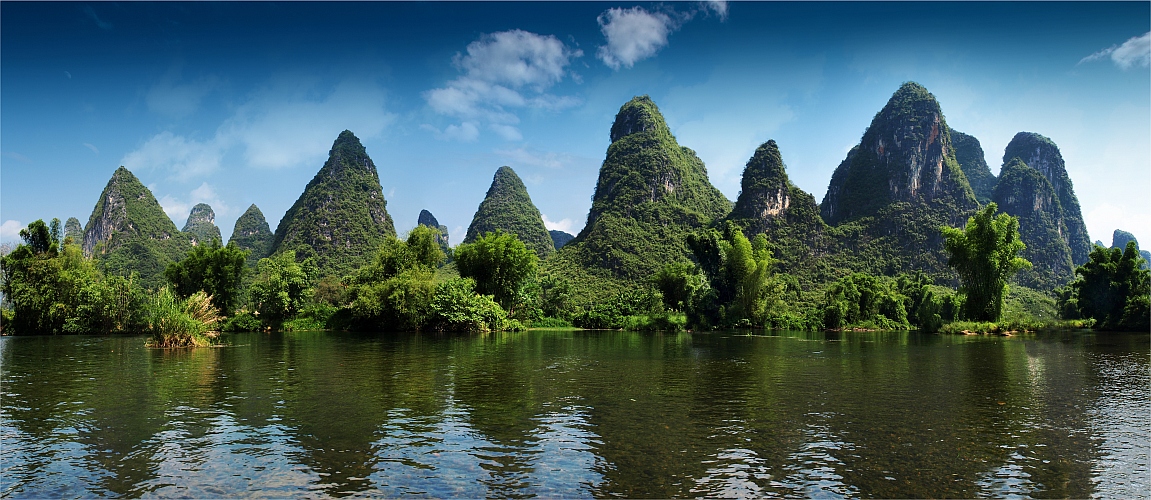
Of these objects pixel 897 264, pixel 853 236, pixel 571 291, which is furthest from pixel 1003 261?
pixel 853 236

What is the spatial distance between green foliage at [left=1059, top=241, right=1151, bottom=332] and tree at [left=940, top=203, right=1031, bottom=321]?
924cm

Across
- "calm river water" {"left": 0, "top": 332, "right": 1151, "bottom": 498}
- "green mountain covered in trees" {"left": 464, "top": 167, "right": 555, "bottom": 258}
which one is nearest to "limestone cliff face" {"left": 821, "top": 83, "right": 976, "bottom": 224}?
"green mountain covered in trees" {"left": 464, "top": 167, "right": 555, "bottom": 258}

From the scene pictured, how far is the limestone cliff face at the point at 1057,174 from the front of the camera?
164750mm

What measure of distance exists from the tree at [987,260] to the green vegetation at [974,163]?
144586mm

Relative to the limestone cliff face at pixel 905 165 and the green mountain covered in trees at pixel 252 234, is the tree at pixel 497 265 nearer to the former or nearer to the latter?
the limestone cliff face at pixel 905 165

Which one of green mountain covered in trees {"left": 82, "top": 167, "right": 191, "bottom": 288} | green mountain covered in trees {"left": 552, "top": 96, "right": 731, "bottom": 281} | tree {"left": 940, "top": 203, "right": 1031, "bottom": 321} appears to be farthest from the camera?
green mountain covered in trees {"left": 82, "top": 167, "right": 191, "bottom": 288}

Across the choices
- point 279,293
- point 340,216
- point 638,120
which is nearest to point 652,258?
point 638,120

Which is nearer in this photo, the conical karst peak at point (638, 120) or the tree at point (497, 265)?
the tree at point (497, 265)

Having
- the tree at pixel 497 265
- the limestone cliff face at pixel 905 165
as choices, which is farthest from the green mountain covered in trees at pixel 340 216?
the limestone cliff face at pixel 905 165

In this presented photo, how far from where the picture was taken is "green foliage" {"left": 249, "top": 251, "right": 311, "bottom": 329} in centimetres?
5531

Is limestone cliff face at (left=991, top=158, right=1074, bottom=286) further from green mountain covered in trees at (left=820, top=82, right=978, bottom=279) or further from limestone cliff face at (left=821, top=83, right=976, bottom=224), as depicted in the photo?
limestone cliff face at (left=821, top=83, right=976, bottom=224)

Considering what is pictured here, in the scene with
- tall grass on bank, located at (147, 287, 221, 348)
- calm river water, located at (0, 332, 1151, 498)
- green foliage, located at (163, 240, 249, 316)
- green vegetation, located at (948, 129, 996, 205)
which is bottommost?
calm river water, located at (0, 332, 1151, 498)

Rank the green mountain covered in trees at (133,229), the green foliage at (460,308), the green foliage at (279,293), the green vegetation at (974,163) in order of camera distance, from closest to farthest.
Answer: the green foliage at (460,308) → the green foliage at (279,293) → the green mountain covered in trees at (133,229) → the green vegetation at (974,163)

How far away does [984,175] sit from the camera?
18062 centimetres
